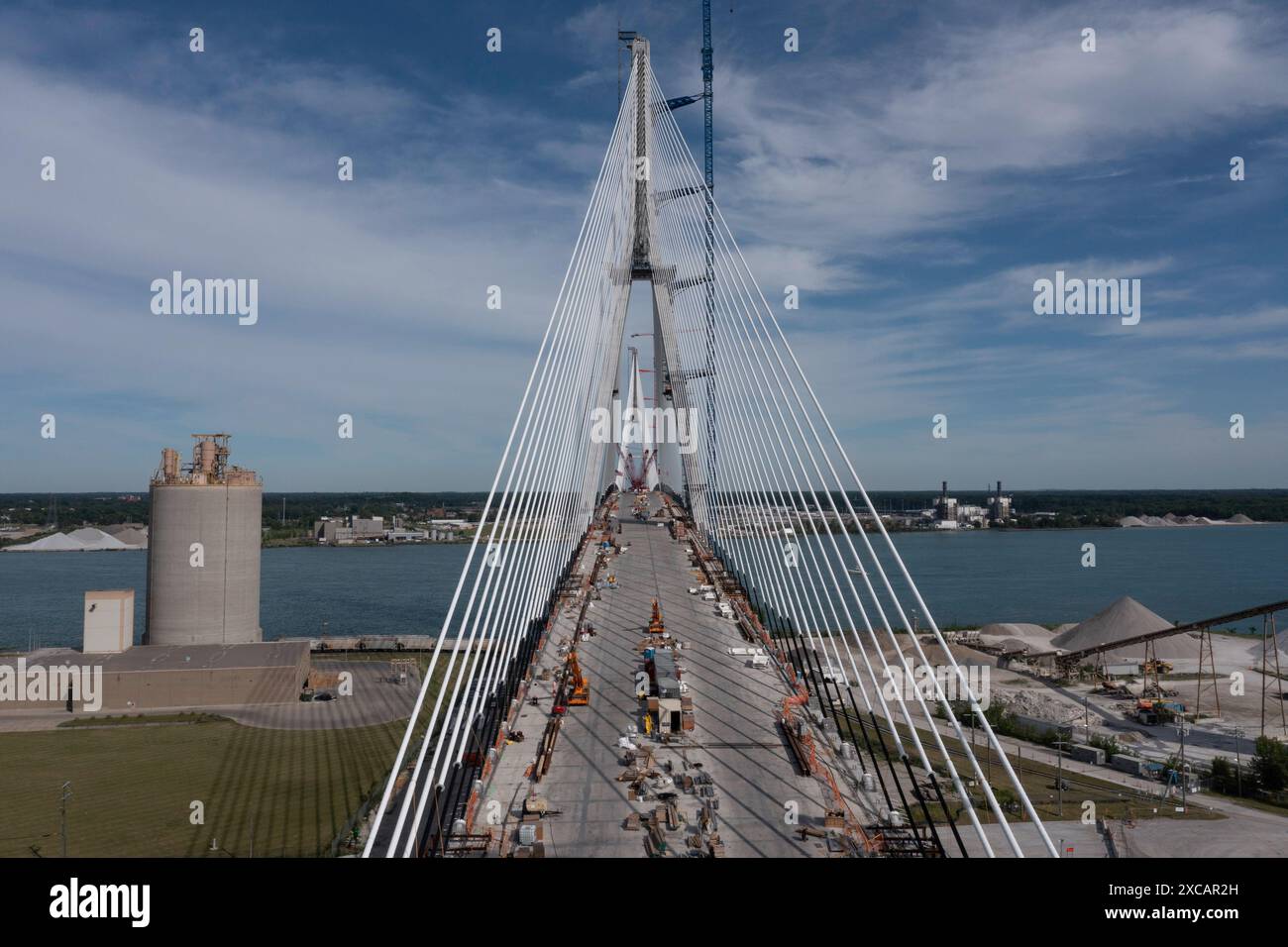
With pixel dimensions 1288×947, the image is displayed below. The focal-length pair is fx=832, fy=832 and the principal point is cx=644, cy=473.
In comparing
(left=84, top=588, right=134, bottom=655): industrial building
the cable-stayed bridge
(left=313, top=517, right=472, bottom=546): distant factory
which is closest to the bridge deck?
the cable-stayed bridge

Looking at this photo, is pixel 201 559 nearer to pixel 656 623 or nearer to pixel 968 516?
pixel 656 623

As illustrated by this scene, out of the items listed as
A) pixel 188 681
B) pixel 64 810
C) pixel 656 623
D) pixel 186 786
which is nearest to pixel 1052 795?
pixel 656 623

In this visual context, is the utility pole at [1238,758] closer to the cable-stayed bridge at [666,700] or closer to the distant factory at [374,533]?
the cable-stayed bridge at [666,700]

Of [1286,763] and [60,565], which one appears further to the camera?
[60,565]

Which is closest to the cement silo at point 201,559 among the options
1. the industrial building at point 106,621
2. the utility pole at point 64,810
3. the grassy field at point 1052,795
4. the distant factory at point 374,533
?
the industrial building at point 106,621

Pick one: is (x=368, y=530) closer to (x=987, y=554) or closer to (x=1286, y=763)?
(x=987, y=554)

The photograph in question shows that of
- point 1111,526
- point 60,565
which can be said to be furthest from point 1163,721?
point 1111,526
